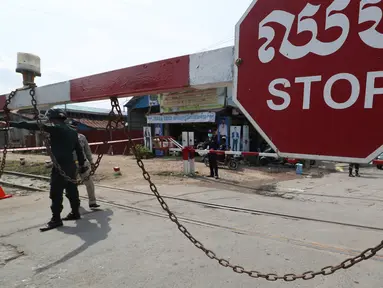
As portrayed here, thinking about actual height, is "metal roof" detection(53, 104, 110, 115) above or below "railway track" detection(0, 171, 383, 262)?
above

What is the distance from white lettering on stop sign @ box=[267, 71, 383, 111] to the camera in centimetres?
117

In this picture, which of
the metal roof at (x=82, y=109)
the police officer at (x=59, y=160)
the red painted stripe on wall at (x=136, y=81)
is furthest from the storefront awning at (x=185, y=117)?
the metal roof at (x=82, y=109)

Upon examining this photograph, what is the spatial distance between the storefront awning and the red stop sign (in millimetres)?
13914

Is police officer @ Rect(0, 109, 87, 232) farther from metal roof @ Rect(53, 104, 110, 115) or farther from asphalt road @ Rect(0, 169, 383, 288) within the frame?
metal roof @ Rect(53, 104, 110, 115)

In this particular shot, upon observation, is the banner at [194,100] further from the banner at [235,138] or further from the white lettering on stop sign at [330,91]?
the white lettering on stop sign at [330,91]

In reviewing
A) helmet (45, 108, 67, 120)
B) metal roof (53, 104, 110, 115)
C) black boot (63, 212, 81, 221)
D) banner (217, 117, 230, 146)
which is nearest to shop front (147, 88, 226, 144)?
banner (217, 117, 230, 146)

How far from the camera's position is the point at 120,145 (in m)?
21.2

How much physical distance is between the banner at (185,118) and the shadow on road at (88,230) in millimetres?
10674

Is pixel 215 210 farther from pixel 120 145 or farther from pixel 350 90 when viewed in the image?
pixel 120 145

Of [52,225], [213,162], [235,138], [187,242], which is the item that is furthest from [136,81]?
[235,138]

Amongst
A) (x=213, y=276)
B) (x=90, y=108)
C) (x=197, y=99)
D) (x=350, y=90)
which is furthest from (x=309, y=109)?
(x=90, y=108)

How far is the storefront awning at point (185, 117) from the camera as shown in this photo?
15.5 meters

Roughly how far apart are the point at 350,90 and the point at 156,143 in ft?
53.7

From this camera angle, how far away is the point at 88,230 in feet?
14.8
